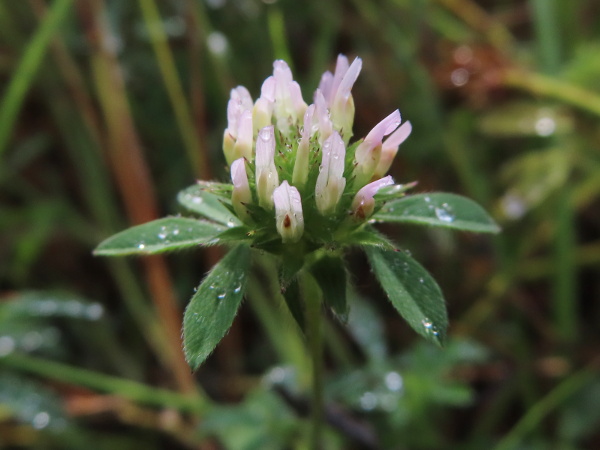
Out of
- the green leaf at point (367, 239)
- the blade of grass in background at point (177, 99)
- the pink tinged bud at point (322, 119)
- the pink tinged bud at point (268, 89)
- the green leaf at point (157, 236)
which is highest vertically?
the blade of grass in background at point (177, 99)

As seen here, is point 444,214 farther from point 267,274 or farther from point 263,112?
point 267,274

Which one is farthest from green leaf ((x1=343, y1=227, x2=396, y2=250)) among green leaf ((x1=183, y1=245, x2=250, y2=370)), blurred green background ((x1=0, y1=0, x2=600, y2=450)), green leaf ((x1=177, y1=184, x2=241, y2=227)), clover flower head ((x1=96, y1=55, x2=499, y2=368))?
blurred green background ((x1=0, y1=0, x2=600, y2=450))

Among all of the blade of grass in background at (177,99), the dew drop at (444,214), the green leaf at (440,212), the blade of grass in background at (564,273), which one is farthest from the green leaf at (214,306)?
the blade of grass in background at (564,273)

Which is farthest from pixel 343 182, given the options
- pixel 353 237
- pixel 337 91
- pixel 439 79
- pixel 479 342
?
pixel 439 79

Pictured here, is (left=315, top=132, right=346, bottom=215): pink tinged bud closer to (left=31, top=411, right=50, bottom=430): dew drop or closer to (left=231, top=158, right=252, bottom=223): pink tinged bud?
(left=231, top=158, right=252, bottom=223): pink tinged bud

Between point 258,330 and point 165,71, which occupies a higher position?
point 165,71

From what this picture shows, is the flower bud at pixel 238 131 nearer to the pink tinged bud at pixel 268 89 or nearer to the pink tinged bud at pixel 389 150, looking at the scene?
the pink tinged bud at pixel 268 89

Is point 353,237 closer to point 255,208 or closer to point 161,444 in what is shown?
point 255,208
